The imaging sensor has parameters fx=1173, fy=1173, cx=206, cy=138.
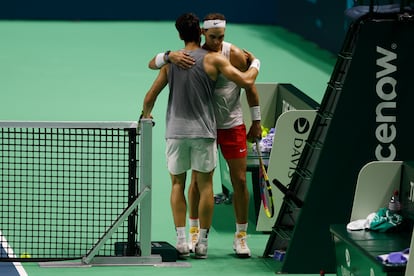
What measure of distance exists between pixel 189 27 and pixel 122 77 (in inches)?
430

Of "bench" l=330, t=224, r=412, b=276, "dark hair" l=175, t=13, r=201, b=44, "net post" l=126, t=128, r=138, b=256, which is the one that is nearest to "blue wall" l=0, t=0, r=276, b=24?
"dark hair" l=175, t=13, r=201, b=44

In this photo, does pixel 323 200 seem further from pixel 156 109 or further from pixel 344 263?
pixel 156 109

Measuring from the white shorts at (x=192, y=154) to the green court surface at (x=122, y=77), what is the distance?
0.80 metres

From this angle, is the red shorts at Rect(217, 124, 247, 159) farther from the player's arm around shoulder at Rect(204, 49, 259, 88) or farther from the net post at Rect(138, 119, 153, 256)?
the net post at Rect(138, 119, 153, 256)

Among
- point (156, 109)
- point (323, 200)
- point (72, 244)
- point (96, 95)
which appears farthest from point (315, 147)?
point (96, 95)

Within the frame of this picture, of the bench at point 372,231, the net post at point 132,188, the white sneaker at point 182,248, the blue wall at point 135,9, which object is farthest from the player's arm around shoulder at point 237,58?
the blue wall at point 135,9

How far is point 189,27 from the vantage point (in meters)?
9.44

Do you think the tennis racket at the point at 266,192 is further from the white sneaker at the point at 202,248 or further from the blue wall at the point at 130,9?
the blue wall at the point at 130,9

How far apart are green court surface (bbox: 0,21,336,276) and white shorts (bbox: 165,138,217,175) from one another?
2.63ft

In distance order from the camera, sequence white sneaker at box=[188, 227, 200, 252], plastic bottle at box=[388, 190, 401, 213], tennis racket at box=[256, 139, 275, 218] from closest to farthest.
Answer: plastic bottle at box=[388, 190, 401, 213] < tennis racket at box=[256, 139, 275, 218] < white sneaker at box=[188, 227, 200, 252]

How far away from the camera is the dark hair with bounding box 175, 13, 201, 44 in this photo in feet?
30.8

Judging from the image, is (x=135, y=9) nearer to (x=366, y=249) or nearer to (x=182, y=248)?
(x=182, y=248)

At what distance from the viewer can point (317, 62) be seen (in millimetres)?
21969

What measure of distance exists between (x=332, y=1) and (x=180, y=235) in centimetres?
1312
